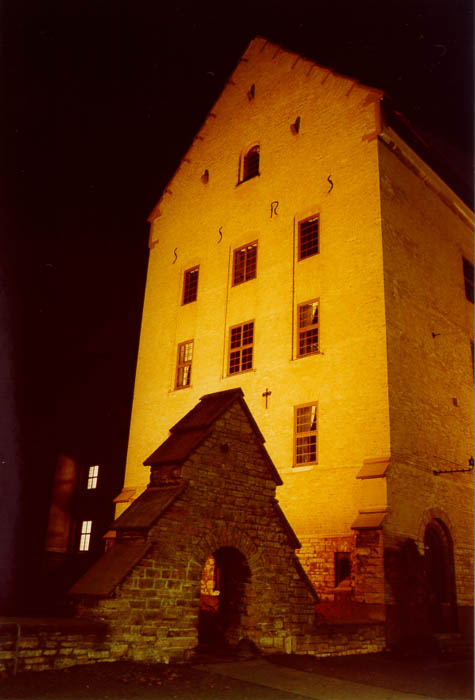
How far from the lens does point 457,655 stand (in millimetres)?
14594

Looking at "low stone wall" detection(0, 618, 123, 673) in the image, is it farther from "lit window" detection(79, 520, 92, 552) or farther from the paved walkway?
"lit window" detection(79, 520, 92, 552)

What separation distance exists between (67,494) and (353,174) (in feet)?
63.3

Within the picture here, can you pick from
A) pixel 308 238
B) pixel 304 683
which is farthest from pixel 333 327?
pixel 304 683

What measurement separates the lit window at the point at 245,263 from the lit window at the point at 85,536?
13643 mm

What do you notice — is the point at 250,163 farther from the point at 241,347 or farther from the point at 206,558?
the point at 206,558

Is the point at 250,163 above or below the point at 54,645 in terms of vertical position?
above

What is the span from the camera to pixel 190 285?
22953mm

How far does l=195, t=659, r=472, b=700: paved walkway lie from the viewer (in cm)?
871

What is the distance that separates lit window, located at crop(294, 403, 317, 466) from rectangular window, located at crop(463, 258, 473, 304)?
26.4 feet

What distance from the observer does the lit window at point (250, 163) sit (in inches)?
875

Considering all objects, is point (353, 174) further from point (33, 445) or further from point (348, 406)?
point (33, 445)

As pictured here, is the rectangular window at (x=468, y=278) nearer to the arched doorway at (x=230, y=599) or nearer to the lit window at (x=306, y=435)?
the lit window at (x=306, y=435)

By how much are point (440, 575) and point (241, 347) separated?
900cm

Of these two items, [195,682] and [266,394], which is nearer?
[195,682]
